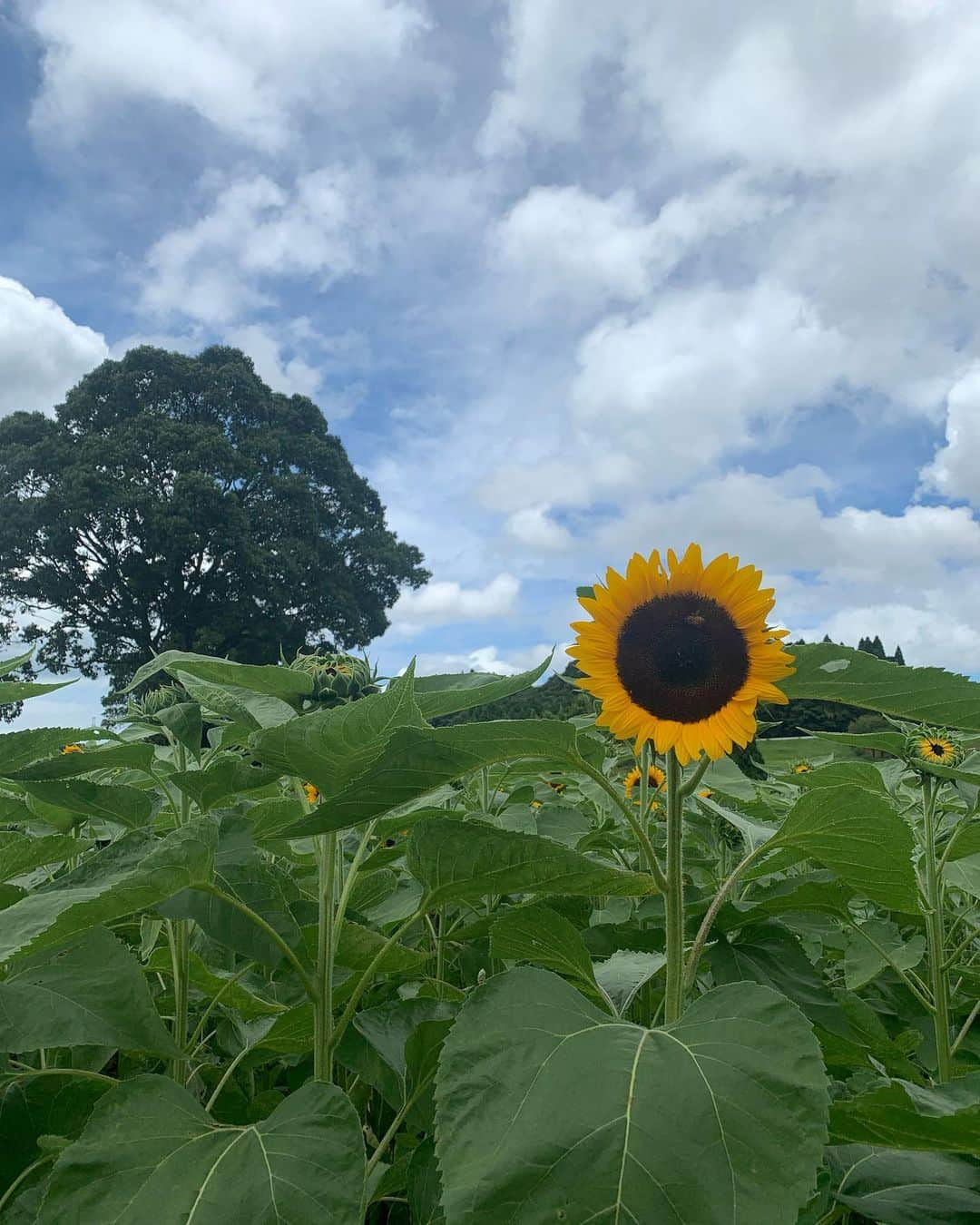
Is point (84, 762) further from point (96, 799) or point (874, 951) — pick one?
point (874, 951)

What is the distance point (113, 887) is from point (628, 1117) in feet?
1.52

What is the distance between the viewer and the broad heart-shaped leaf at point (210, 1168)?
756 millimetres

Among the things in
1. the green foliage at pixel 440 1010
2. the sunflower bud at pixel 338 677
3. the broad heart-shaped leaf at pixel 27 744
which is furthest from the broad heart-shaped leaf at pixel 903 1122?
the broad heart-shaped leaf at pixel 27 744

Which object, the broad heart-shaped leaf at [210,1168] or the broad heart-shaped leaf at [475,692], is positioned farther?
the broad heart-shaped leaf at [475,692]

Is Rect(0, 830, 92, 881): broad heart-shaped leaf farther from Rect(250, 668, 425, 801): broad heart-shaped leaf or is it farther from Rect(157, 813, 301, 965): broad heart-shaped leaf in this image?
Rect(250, 668, 425, 801): broad heart-shaped leaf

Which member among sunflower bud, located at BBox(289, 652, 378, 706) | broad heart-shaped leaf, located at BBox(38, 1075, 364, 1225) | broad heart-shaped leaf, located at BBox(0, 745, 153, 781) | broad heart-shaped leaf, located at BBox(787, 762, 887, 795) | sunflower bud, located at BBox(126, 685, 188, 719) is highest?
sunflower bud, located at BBox(126, 685, 188, 719)

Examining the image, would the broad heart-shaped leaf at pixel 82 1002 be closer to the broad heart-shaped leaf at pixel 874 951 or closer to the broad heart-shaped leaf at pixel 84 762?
the broad heart-shaped leaf at pixel 84 762

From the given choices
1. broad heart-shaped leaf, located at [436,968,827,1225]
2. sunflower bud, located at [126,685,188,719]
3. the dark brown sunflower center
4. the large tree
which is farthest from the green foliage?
the large tree

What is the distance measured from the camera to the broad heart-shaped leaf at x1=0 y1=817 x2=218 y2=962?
76cm

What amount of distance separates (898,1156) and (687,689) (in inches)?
20.6

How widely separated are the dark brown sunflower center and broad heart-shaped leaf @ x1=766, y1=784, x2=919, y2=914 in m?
0.18

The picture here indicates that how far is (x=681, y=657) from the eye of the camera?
1.18m

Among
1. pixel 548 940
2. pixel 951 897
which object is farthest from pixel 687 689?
pixel 951 897

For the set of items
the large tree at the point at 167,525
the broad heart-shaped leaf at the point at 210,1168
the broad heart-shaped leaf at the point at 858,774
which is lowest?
the broad heart-shaped leaf at the point at 210,1168
